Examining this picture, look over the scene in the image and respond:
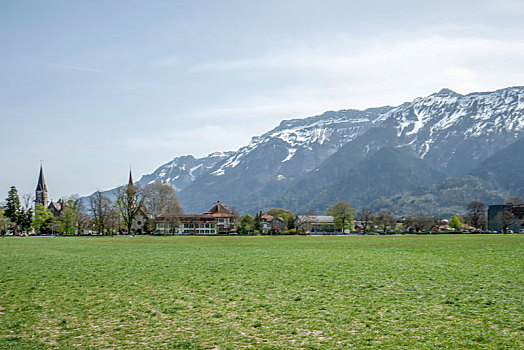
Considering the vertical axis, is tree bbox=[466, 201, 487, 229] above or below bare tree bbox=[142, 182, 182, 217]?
below

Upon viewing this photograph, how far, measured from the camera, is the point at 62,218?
151 meters

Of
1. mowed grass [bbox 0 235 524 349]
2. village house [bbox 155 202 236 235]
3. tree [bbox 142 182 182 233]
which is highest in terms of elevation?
tree [bbox 142 182 182 233]

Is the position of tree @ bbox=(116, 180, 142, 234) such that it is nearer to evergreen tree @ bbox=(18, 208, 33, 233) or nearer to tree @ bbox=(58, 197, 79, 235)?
tree @ bbox=(58, 197, 79, 235)

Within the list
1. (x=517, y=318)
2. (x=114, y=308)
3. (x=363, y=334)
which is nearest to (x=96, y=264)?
(x=114, y=308)

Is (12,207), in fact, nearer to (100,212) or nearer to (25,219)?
(25,219)

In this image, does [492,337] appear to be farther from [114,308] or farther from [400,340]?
[114,308]

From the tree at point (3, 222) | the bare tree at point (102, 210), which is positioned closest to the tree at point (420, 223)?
the bare tree at point (102, 210)

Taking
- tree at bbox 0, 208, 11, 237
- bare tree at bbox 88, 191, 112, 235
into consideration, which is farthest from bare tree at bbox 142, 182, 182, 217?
tree at bbox 0, 208, 11, 237

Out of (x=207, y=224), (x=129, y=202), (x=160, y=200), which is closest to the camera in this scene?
(x=129, y=202)

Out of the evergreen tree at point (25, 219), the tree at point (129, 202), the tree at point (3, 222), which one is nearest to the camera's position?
the tree at point (3, 222)

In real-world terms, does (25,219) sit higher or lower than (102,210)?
lower

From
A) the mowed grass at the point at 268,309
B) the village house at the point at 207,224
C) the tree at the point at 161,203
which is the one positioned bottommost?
the village house at the point at 207,224

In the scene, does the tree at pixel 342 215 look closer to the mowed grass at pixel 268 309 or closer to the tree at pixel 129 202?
the tree at pixel 129 202

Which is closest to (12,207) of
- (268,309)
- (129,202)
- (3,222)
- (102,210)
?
(3,222)
